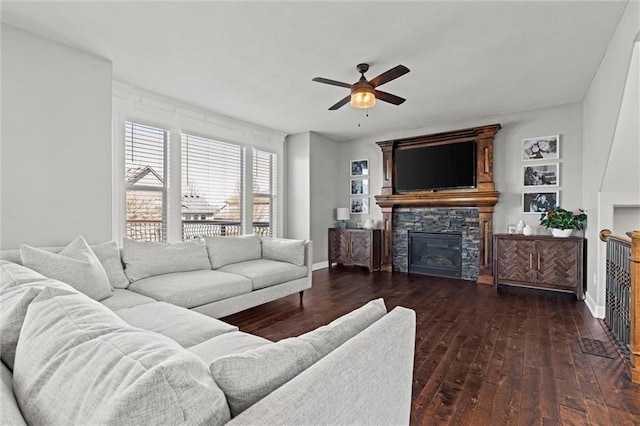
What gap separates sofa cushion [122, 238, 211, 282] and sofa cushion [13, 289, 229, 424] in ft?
7.27

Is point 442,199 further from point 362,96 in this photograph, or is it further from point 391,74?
point 391,74

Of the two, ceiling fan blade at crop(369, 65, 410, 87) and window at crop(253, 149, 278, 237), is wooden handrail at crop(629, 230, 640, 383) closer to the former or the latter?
ceiling fan blade at crop(369, 65, 410, 87)

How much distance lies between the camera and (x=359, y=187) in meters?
6.60

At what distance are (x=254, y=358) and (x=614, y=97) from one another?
3.60 metres

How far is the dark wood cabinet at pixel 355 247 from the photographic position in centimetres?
600

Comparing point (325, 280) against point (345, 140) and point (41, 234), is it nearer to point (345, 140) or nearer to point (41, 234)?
point (345, 140)

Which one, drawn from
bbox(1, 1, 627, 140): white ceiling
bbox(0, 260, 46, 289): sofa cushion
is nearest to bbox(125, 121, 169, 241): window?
bbox(1, 1, 627, 140): white ceiling

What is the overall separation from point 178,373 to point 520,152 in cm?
561

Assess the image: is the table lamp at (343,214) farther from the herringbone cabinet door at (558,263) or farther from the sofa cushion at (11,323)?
the sofa cushion at (11,323)

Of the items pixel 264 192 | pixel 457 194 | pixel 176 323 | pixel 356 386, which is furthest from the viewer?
pixel 264 192

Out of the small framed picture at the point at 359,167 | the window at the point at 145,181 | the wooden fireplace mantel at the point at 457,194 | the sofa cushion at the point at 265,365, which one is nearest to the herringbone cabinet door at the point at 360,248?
the wooden fireplace mantel at the point at 457,194

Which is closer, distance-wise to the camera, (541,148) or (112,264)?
(112,264)

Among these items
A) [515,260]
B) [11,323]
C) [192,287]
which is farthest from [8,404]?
[515,260]

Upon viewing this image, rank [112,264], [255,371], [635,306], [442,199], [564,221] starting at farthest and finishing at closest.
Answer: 1. [442,199]
2. [564,221]
3. [112,264]
4. [635,306]
5. [255,371]
